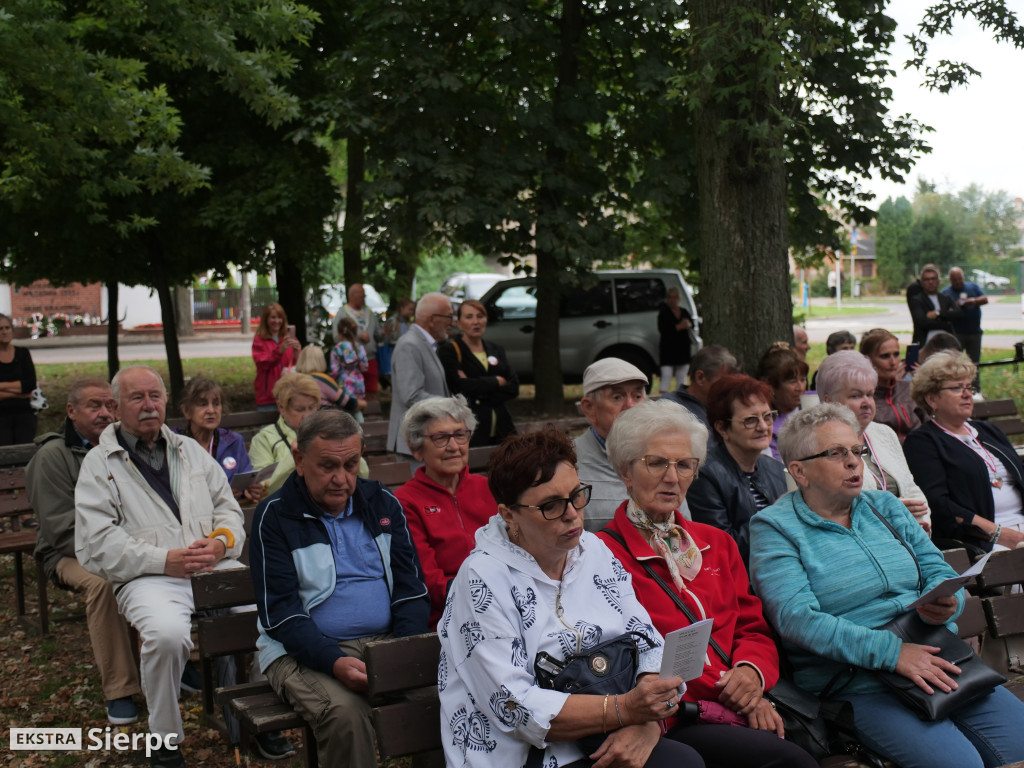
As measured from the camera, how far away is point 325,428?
14.0 ft

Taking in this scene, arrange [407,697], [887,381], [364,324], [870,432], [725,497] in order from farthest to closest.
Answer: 1. [364,324]
2. [887,381]
3. [870,432]
4. [725,497]
5. [407,697]

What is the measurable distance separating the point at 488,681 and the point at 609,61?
12515 millimetres

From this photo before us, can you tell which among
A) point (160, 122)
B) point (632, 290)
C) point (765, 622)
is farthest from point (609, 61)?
point (765, 622)

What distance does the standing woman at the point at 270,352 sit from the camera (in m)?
11.1

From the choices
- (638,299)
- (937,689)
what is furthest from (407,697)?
(638,299)

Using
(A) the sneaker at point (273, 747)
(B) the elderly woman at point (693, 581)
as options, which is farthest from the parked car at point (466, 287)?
(B) the elderly woman at point (693, 581)

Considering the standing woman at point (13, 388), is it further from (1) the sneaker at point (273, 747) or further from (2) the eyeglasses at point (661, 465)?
(2) the eyeglasses at point (661, 465)

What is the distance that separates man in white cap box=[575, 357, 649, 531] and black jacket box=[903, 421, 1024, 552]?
1.72 metres

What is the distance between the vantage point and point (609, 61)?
1442 cm

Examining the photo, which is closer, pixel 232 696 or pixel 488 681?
pixel 488 681

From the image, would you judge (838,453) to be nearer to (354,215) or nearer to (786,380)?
(786,380)

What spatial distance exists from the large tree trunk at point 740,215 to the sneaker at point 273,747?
4.89 metres

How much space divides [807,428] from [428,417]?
1.65 metres

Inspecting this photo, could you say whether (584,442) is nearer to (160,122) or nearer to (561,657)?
(561,657)
